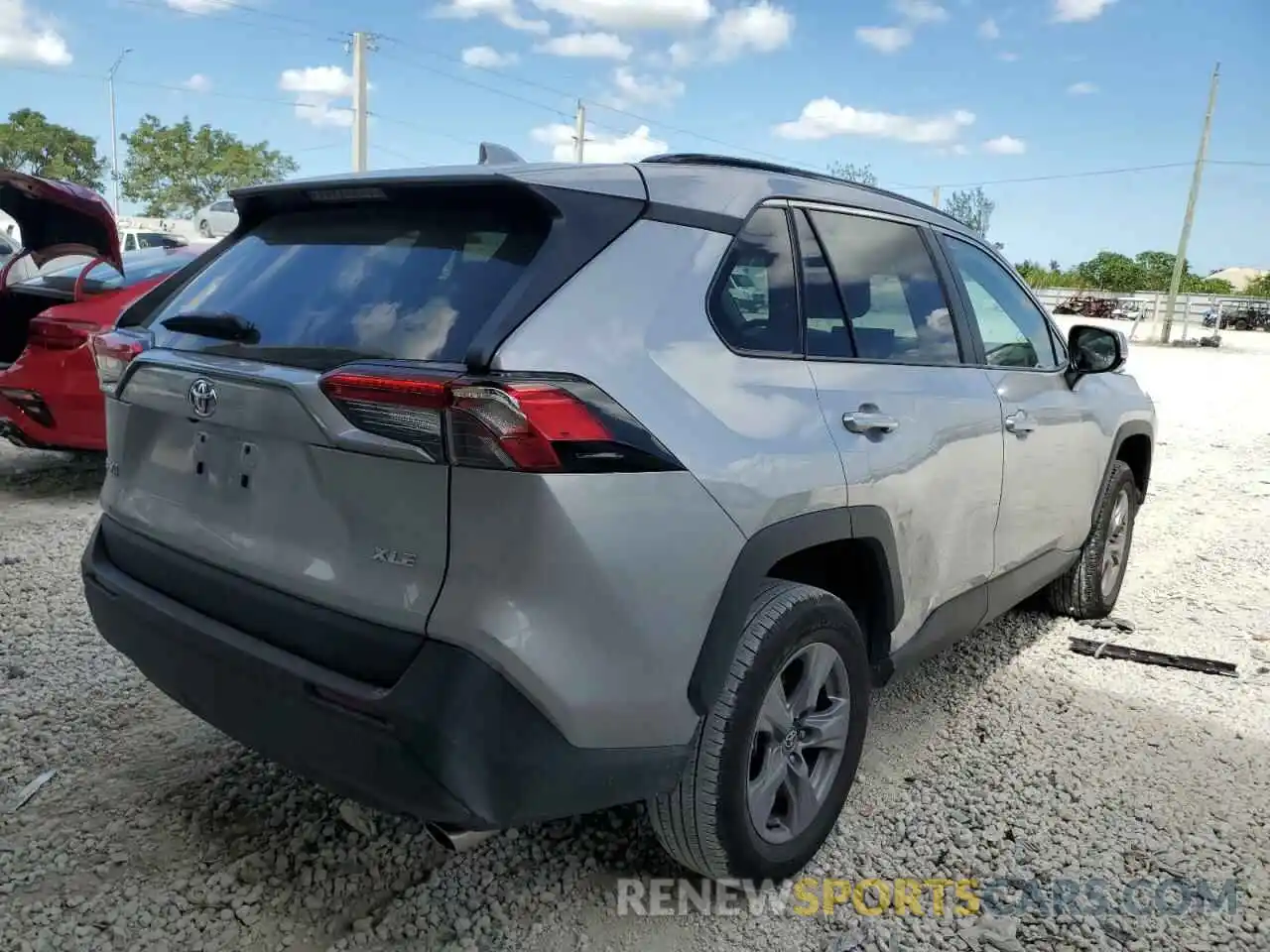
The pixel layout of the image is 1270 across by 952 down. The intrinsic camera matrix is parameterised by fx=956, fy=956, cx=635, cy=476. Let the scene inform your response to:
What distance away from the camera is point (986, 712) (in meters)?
3.59

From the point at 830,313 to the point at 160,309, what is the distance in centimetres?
181

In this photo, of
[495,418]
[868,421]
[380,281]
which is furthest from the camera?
[868,421]

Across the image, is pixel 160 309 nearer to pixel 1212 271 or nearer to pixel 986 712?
pixel 986 712

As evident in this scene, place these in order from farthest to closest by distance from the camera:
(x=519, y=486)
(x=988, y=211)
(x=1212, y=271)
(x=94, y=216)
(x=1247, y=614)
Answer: (x=1212, y=271) → (x=988, y=211) → (x=94, y=216) → (x=1247, y=614) → (x=519, y=486)

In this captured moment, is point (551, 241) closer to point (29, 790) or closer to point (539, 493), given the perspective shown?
point (539, 493)

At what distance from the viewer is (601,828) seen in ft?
8.86

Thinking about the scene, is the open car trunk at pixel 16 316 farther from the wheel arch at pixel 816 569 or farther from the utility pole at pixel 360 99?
the utility pole at pixel 360 99

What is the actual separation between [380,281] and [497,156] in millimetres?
678

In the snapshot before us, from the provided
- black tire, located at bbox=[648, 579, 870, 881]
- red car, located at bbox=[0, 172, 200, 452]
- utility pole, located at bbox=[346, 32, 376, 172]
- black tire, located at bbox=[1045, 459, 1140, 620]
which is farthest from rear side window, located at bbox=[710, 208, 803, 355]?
utility pole, located at bbox=[346, 32, 376, 172]

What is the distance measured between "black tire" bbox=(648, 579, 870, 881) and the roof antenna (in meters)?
1.26

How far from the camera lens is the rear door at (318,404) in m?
1.84

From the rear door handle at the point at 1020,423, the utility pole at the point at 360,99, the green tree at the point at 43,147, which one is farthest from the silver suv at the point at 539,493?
the green tree at the point at 43,147

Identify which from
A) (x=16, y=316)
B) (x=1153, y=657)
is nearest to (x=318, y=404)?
(x=1153, y=657)

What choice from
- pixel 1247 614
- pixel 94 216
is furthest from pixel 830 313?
pixel 94 216
